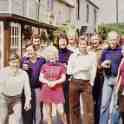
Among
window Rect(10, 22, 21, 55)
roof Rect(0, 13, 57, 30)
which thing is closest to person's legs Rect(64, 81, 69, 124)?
roof Rect(0, 13, 57, 30)

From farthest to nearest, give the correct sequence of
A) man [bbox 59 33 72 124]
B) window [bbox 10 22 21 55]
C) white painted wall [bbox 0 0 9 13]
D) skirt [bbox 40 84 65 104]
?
window [bbox 10 22 21 55], white painted wall [bbox 0 0 9 13], man [bbox 59 33 72 124], skirt [bbox 40 84 65 104]

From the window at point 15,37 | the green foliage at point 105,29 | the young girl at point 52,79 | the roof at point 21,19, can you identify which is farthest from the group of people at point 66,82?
the window at point 15,37

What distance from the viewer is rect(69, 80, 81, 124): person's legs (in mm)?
10306

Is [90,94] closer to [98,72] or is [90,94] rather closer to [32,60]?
[98,72]

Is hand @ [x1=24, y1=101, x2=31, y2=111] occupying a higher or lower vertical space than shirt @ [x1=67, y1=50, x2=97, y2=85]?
lower

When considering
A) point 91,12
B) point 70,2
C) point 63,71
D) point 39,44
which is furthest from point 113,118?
point 91,12

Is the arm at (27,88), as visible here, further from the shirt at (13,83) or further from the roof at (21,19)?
the roof at (21,19)

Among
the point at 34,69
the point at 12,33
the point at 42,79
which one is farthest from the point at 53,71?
the point at 12,33

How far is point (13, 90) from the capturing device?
977 cm

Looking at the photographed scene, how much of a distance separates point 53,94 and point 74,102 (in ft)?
1.37

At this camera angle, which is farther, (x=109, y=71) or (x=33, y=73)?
(x=33, y=73)

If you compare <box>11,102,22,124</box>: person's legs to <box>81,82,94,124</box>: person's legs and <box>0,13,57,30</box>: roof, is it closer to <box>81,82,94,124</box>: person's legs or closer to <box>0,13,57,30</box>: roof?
<box>81,82,94,124</box>: person's legs

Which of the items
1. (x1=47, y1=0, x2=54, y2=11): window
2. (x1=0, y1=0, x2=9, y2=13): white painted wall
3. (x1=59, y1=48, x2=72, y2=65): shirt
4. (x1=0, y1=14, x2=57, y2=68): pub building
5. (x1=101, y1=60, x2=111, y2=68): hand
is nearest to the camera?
(x1=101, y1=60, x2=111, y2=68): hand

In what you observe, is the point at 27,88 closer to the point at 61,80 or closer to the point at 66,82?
the point at 61,80
